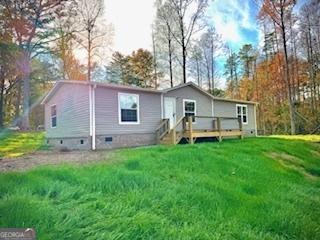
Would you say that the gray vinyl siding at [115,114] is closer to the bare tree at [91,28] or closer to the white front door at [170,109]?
the white front door at [170,109]

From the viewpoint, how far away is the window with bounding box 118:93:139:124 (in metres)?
13.4

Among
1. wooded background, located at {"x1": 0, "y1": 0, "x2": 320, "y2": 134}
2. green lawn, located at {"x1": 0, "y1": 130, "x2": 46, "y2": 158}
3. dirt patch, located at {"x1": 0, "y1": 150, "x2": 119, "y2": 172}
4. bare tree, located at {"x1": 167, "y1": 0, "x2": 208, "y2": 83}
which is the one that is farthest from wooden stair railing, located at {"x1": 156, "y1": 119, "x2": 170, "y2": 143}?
bare tree, located at {"x1": 167, "y1": 0, "x2": 208, "y2": 83}

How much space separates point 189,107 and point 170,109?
1.68 meters

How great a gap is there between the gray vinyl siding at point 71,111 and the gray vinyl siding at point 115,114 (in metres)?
0.54

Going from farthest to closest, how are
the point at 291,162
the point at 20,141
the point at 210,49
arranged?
the point at 210,49, the point at 20,141, the point at 291,162

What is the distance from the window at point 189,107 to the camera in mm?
16938

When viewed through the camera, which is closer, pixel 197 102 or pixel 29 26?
pixel 197 102

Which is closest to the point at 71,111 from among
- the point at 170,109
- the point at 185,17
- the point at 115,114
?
the point at 115,114

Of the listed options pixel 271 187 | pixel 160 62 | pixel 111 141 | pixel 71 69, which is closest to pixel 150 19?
pixel 160 62

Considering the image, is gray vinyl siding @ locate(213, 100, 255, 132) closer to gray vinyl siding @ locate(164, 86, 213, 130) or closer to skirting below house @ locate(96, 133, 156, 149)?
gray vinyl siding @ locate(164, 86, 213, 130)

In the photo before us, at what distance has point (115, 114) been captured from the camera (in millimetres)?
13109

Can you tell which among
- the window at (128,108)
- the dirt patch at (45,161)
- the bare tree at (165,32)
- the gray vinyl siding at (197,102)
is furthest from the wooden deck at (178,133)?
the bare tree at (165,32)
